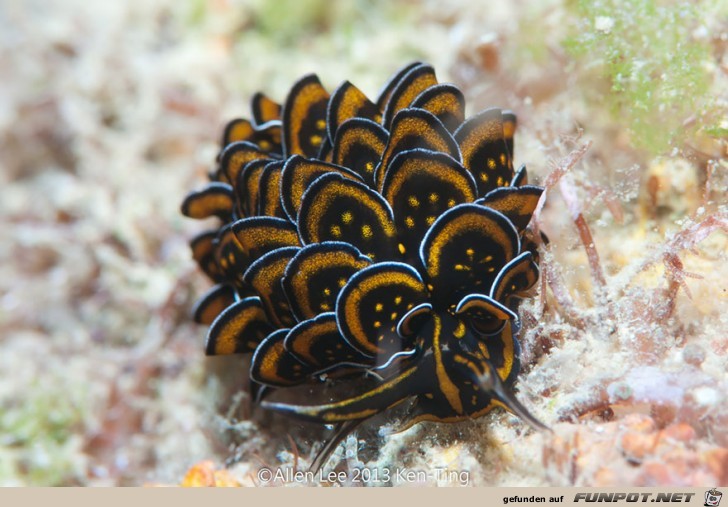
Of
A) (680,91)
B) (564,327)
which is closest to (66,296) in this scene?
(564,327)

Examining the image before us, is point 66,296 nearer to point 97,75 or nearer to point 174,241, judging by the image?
point 174,241

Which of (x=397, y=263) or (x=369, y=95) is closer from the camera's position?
(x=397, y=263)

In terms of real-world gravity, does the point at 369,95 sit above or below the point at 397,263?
above
